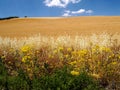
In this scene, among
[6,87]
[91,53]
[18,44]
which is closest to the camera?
[6,87]

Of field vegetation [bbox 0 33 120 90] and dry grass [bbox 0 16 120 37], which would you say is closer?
field vegetation [bbox 0 33 120 90]

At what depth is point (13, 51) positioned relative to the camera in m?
9.07

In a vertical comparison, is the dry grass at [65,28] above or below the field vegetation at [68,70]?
above

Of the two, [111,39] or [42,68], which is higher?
[111,39]

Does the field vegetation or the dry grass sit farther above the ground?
the dry grass

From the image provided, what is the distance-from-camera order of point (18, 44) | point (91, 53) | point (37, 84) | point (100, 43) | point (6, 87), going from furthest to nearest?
point (18, 44) < point (100, 43) < point (91, 53) < point (6, 87) < point (37, 84)

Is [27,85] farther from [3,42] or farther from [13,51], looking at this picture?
[3,42]

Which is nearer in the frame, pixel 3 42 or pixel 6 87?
pixel 6 87

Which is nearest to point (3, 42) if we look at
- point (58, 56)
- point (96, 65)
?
point (58, 56)

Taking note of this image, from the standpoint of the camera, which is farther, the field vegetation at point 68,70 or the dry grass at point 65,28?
the dry grass at point 65,28

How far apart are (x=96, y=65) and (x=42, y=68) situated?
4.09 ft

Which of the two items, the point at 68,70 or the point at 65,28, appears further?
the point at 65,28

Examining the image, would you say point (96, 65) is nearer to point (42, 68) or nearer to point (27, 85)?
point (42, 68)

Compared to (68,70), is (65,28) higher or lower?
higher
